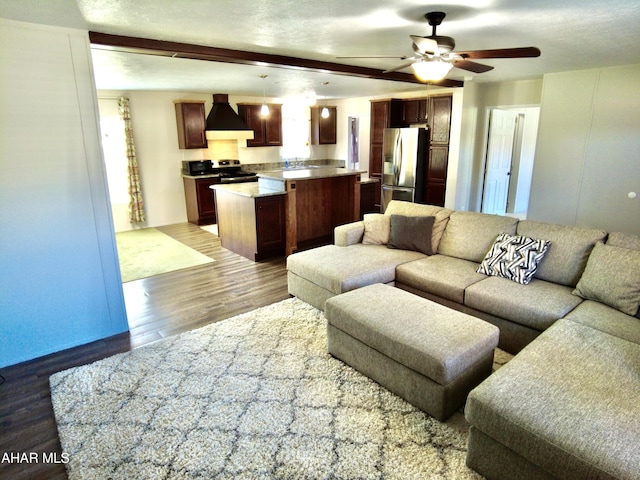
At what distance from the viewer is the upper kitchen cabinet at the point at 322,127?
917cm

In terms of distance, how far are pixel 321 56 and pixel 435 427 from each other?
369 centimetres

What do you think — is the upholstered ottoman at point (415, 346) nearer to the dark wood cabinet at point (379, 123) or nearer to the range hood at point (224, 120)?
the range hood at point (224, 120)

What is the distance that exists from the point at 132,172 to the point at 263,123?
2.88m

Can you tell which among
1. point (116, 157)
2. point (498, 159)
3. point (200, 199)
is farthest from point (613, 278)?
point (116, 157)

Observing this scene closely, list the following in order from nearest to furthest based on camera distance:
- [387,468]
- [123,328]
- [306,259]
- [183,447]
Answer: [387,468]
[183,447]
[123,328]
[306,259]

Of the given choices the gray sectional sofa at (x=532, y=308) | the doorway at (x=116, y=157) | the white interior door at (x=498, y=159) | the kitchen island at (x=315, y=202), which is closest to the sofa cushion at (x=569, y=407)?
the gray sectional sofa at (x=532, y=308)

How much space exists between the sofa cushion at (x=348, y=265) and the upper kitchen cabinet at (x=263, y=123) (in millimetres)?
4996

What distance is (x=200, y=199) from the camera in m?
7.25

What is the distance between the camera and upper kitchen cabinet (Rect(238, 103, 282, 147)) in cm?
796

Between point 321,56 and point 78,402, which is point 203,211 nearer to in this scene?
point 321,56

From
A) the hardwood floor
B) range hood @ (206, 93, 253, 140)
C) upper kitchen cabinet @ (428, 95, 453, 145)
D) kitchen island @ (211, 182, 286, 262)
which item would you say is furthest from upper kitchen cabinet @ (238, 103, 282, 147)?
upper kitchen cabinet @ (428, 95, 453, 145)

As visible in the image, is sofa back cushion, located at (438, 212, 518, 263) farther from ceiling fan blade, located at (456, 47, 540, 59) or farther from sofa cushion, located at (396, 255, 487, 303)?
ceiling fan blade, located at (456, 47, 540, 59)

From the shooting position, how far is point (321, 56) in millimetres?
4145

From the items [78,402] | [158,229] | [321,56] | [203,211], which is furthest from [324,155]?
[78,402]
